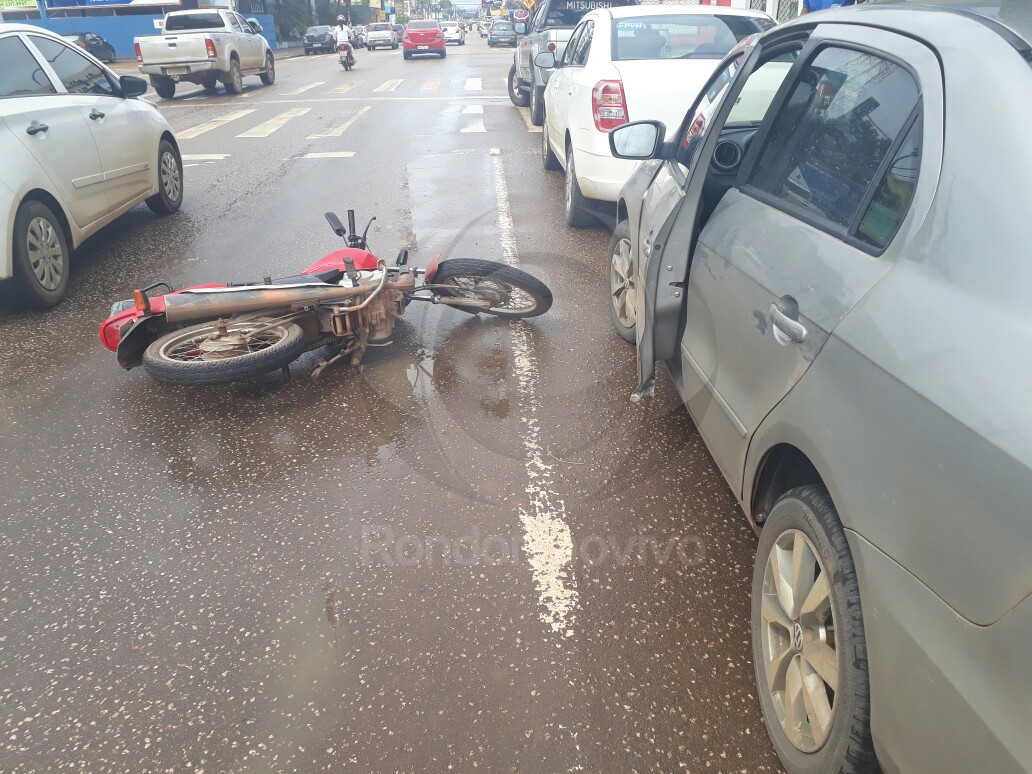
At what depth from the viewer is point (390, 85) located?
73.2 feet

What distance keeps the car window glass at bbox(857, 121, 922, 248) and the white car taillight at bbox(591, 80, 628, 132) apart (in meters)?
4.54

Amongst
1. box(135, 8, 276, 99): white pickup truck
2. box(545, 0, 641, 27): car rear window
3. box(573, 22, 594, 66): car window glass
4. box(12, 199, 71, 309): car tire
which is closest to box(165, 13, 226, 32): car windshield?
box(135, 8, 276, 99): white pickup truck

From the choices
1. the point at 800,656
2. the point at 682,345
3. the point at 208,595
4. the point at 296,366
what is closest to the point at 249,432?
the point at 296,366

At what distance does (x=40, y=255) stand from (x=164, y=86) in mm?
17413

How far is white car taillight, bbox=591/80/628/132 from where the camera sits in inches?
245

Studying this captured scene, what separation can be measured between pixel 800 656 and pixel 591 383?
2472 mm

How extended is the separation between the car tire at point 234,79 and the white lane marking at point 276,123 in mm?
4460

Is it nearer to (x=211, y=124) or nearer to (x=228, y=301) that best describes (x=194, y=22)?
(x=211, y=124)

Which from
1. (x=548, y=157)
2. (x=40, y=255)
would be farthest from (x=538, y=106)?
(x=40, y=255)

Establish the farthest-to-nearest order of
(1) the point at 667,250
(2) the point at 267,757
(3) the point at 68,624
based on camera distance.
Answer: (1) the point at 667,250
(3) the point at 68,624
(2) the point at 267,757

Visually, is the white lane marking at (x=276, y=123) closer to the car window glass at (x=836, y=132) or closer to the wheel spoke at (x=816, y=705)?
the car window glass at (x=836, y=132)

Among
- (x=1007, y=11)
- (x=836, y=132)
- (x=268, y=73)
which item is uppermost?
(x=1007, y=11)

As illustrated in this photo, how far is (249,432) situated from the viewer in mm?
3877

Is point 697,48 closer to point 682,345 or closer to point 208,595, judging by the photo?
point 682,345
